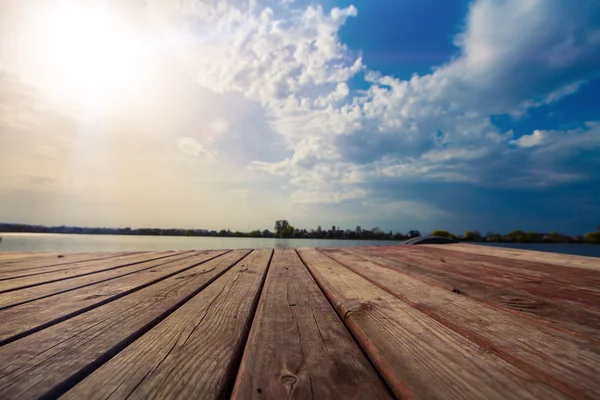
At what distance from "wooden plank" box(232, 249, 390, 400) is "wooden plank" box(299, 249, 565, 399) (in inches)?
2.0

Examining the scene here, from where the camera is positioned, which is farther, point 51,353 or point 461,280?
point 461,280

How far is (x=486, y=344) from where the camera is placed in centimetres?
90

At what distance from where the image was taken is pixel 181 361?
823mm

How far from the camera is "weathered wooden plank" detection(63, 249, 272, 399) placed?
2.23 feet

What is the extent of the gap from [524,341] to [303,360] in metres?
0.75

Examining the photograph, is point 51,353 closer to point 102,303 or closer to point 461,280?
point 102,303

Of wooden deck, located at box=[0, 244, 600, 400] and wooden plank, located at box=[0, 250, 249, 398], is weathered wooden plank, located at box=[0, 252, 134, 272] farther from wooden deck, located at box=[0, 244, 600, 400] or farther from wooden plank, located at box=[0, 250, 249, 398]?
wooden plank, located at box=[0, 250, 249, 398]

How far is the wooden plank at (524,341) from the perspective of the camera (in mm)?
708

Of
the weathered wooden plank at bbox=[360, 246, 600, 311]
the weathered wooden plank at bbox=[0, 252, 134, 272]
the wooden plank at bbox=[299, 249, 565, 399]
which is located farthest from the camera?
the weathered wooden plank at bbox=[0, 252, 134, 272]

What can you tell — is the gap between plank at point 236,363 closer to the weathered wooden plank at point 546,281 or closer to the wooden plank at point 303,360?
the wooden plank at point 303,360

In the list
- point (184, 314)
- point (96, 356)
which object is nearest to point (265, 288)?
point (184, 314)

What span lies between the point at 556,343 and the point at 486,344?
25 centimetres

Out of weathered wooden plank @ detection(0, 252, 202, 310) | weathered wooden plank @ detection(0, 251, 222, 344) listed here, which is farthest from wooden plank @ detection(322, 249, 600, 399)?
weathered wooden plank @ detection(0, 252, 202, 310)

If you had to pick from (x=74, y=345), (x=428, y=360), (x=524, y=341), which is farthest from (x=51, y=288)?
(x=524, y=341)
